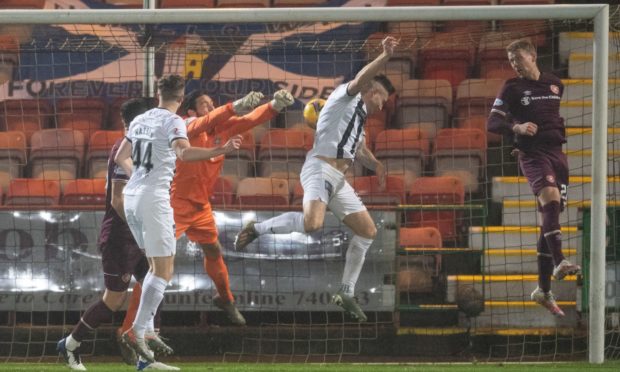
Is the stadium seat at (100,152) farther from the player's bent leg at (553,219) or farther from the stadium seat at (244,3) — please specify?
the player's bent leg at (553,219)

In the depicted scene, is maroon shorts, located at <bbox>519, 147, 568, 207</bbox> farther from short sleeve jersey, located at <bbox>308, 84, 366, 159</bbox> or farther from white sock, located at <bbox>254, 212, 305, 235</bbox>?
white sock, located at <bbox>254, 212, 305, 235</bbox>

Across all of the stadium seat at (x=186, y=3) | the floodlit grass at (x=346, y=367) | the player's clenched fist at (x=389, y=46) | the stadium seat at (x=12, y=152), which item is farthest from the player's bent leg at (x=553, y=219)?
the stadium seat at (x=186, y=3)

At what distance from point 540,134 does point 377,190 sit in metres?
2.32

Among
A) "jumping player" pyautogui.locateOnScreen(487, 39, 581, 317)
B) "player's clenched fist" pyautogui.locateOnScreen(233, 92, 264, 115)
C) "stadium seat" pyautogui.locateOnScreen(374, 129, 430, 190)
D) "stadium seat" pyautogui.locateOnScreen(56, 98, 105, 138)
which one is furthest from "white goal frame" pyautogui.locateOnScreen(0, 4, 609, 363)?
"stadium seat" pyautogui.locateOnScreen(56, 98, 105, 138)

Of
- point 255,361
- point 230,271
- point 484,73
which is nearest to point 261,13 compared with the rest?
point 230,271

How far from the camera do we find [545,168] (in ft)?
30.7

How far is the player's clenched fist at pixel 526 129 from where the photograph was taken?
921 cm

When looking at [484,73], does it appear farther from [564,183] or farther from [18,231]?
[18,231]

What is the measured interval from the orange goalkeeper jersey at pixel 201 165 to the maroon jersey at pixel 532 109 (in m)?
1.83

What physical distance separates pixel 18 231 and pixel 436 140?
3.92 m

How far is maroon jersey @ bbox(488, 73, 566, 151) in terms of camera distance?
30.9 ft

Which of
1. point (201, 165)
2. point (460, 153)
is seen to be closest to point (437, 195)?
point (460, 153)

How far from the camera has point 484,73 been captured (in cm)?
1311

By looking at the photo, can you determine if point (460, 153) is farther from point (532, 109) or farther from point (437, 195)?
point (532, 109)
